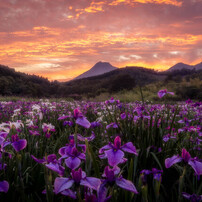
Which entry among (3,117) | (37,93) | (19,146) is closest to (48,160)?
(19,146)

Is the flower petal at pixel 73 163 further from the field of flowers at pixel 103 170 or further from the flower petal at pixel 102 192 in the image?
the flower petal at pixel 102 192

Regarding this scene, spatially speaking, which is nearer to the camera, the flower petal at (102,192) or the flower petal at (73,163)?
the flower petal at (102,192)

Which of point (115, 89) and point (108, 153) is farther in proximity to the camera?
point (115, 89)

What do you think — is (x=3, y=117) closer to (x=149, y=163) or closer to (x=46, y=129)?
(x=46, y=129)

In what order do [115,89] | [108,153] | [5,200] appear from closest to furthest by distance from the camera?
[108,153] < [5,200] < [115,89]

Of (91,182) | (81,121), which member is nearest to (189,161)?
(91,182)

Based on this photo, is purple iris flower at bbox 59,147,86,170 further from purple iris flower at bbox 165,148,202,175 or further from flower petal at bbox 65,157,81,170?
purple iris flower at bbox 165,148,202,175

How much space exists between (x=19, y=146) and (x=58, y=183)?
0.43m

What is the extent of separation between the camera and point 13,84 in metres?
30.9

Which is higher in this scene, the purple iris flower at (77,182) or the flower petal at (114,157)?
the flower petal at (114,157)

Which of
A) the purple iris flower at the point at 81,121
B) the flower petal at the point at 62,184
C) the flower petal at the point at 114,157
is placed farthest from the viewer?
the purple iris flower at the point at 81,121

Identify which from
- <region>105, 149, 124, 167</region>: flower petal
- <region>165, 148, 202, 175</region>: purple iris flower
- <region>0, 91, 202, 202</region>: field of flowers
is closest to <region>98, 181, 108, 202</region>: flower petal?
<region>0, 91, 202, 202</region>: field of flowers

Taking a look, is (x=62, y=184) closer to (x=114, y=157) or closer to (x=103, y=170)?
(x=114, y=157)

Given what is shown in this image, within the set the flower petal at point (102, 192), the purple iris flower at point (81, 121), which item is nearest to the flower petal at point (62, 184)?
the flower petal at point (102, 192)
